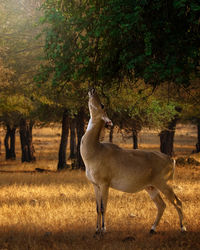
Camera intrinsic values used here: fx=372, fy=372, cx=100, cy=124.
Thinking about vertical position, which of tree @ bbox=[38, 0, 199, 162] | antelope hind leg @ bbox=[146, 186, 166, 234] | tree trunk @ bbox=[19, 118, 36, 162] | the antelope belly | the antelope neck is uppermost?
tree @ bbox=[38, 0, 199, 162]

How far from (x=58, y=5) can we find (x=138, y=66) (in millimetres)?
2050

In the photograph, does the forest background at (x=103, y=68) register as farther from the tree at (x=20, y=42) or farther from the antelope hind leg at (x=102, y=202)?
the antelope hind leg at (x=102, y=202)

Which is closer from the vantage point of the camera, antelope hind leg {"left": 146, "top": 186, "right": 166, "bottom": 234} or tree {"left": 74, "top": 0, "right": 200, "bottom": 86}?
tree {"left": 74, "top": 0, "right": 200, "bottom": 86}

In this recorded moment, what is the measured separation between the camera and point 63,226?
7.73m

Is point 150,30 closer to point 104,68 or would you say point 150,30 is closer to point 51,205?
point 104,68

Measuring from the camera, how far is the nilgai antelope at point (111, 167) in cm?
687

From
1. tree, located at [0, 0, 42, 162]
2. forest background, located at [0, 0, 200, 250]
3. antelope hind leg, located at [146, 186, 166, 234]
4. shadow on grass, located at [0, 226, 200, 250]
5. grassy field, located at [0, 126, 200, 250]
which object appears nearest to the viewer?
forest background, located at [0, 0, 200, 250]

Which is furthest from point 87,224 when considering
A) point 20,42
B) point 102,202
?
point 20,42

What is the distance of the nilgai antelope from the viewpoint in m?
6.87

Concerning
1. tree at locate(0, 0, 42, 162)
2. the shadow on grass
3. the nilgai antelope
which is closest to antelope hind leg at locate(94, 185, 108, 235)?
the nilgai antelope

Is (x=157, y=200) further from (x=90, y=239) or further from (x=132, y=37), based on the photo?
(x=132, y=37)

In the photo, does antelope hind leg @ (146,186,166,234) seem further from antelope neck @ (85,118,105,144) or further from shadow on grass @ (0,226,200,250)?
antelope neck @ (85,118,105,144)

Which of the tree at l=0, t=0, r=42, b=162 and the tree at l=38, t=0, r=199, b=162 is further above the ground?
the tree at l=0, t=0, r=42, b=162

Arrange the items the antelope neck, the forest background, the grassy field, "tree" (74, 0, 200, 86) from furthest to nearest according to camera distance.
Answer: the antelope neck → the grassy field → the forest background → "tree" (74, 0, 200, 86)
